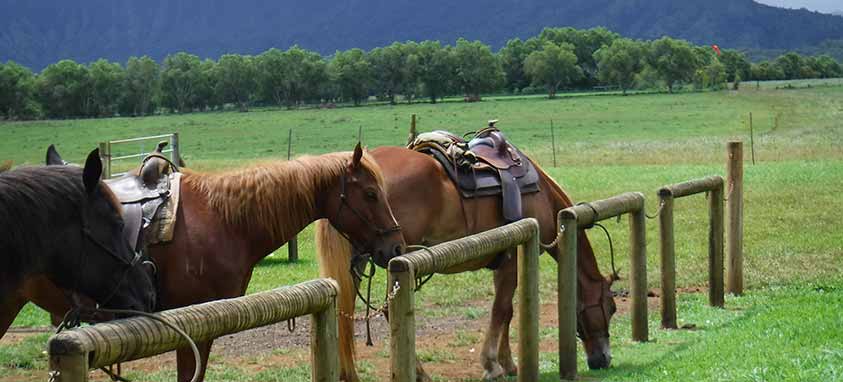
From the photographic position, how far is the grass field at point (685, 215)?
677 cm

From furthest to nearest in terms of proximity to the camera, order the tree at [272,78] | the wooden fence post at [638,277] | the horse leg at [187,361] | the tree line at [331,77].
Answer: the tree at [272,78], the tree line at [331,77], the wooden fence post at [638,277], the horse leg at [187,361]

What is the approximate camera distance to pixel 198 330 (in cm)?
306

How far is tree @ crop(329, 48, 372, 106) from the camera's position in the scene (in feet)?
308

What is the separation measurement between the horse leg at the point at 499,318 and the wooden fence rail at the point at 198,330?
3309mm

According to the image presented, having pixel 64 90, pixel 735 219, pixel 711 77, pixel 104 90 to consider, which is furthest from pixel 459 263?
pixel 711 77

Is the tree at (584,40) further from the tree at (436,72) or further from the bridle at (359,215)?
the bridle at (359,215)

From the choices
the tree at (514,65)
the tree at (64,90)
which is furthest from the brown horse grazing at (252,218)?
the tree at (514,65)

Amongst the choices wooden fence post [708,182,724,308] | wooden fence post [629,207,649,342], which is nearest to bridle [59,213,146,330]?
wooden fence post [629,207,649,342]

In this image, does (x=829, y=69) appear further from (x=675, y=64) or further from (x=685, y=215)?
(x=685, y=215)

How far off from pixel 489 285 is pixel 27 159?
30477mm

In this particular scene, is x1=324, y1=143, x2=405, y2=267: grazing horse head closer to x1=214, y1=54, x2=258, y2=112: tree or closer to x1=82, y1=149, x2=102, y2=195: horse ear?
x1=82, y1=149, x2=102, y2=195: horse ear

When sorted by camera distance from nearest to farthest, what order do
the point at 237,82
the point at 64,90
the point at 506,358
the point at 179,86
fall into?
the point at 506,358 → the point at 64,90 → the point at 179,86 → the point at 237,82

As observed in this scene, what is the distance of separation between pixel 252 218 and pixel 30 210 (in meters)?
1.95

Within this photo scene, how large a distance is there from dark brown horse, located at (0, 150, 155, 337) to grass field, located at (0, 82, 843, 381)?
2906mm
